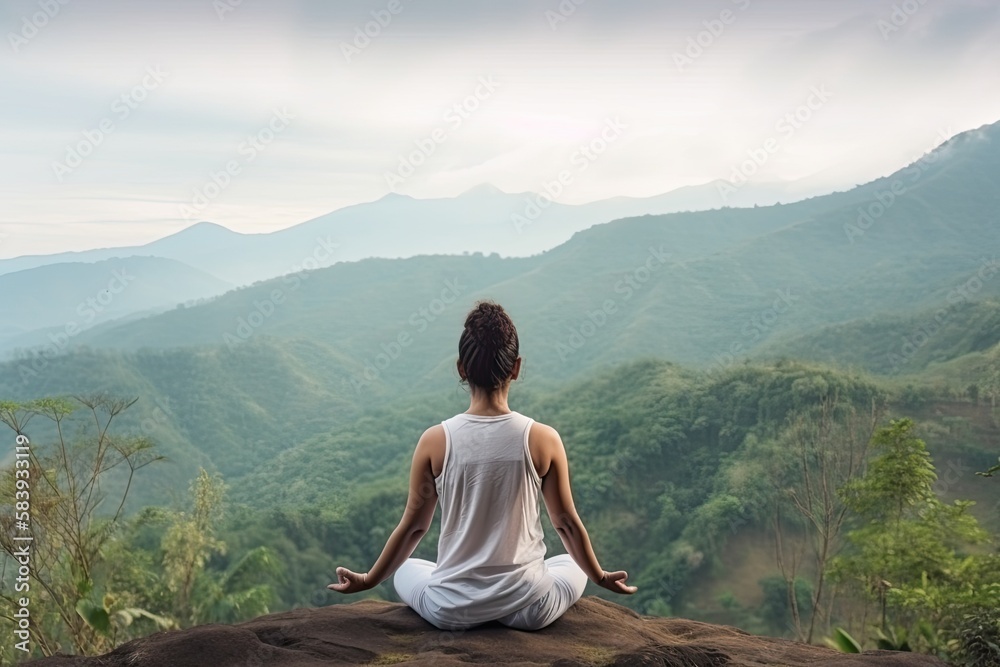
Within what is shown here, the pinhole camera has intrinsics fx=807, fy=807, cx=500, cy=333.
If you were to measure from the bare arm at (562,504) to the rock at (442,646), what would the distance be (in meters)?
0.15

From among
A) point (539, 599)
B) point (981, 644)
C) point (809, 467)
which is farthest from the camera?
point (809, 467)

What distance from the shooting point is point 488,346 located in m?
2.04

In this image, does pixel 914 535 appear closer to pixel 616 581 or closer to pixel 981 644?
pixel 981 644

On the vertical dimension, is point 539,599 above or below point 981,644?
above

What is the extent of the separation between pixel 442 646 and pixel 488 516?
0.33m

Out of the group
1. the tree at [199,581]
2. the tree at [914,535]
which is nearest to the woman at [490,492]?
the tree at [914,535]

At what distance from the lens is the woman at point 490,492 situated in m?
2.06

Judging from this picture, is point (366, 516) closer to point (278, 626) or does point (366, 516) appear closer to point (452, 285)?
point (278, 626)

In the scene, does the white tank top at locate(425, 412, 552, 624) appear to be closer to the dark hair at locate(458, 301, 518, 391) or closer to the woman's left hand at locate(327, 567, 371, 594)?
the dark hair at locate(458, 301, 518, 391)

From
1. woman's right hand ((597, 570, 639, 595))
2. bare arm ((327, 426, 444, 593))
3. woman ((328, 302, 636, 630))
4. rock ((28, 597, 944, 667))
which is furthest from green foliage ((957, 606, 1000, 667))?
bare arm ((327, 426, 444, 593))

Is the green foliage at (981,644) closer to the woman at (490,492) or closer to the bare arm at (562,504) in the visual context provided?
the bare arm at (562,504)

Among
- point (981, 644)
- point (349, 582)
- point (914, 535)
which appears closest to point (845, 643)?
point (981, 644)

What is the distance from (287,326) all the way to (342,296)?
18.1 feet

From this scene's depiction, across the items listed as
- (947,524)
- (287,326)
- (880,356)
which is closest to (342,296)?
(287,326)
